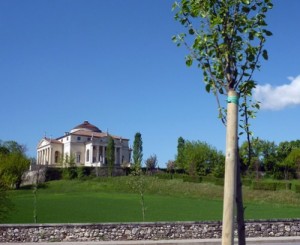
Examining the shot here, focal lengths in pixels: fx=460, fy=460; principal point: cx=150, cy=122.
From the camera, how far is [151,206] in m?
41.2

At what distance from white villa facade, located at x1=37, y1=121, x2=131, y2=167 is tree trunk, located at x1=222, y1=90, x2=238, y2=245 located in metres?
99.9

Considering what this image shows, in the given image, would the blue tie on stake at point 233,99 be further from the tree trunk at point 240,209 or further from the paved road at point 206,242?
the paved road at point 206,242

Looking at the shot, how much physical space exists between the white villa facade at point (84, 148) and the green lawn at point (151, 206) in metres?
40.5

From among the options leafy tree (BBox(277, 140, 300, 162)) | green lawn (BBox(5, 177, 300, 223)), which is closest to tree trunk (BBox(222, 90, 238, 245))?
green lawn (BBox(5, 177, 300, 223))

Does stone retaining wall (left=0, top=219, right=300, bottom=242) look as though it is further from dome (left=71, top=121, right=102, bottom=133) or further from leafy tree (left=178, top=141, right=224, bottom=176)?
dome (left=71, top=121, right=102, bottom=133)

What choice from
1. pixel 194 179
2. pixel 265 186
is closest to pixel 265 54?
pixel 265 186

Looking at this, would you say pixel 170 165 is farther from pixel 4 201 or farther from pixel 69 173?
pixel 4 201

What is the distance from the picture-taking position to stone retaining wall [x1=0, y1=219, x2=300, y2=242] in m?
19.6

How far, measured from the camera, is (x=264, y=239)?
2078 cm

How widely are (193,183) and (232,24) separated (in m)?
58.8

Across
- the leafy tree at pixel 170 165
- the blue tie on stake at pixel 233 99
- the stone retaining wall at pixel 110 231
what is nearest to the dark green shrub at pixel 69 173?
the leafy tree at pixel 170 165

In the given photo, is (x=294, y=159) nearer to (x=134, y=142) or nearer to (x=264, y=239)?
(x=134, y=142)

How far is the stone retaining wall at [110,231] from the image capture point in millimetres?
19609

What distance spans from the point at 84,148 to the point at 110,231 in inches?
3790
